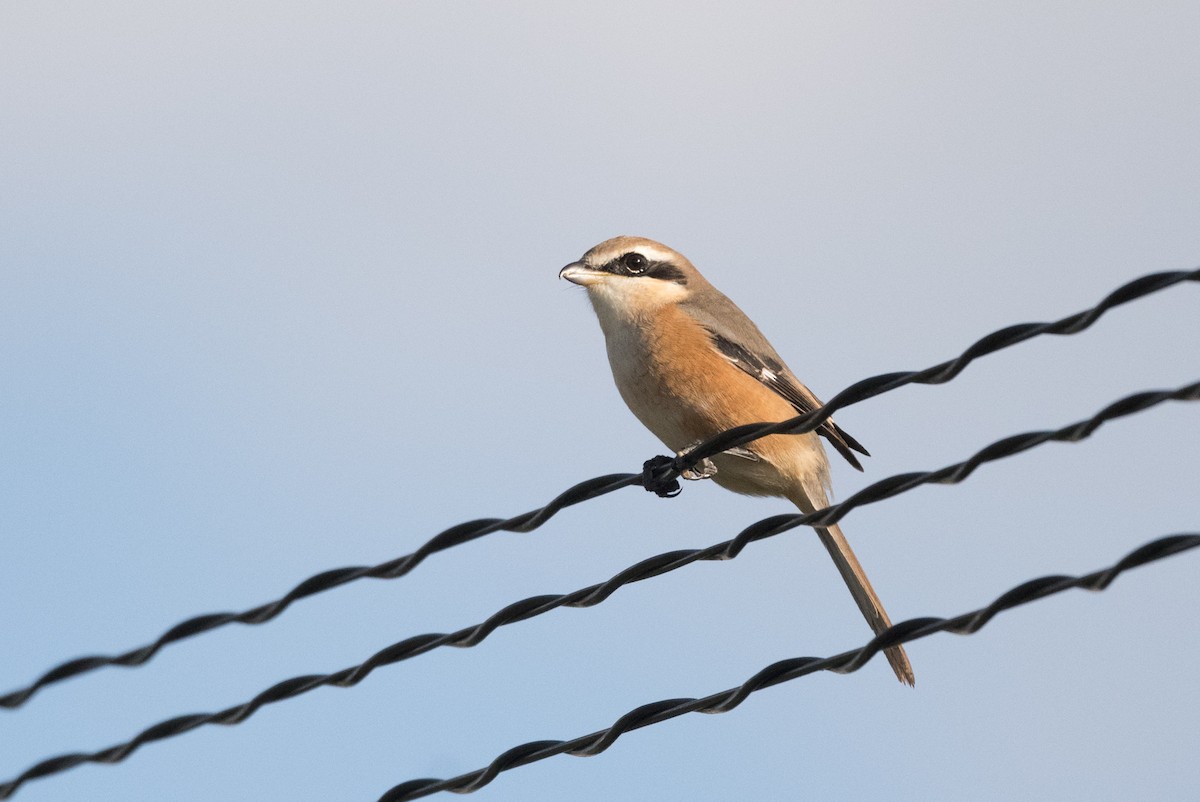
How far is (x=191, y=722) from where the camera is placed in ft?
14.3

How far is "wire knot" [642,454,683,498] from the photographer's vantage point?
507 centimetres

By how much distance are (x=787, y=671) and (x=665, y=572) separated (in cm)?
52

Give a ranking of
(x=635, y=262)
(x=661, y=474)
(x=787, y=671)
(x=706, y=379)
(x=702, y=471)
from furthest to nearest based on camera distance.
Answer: (x=635, y=262) < (x=706, y=379) < (x=702, y=471) < (x=661, y=474) < (x=787, y=671)

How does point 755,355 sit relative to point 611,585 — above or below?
above

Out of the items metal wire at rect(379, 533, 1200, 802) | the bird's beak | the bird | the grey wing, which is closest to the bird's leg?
the bird

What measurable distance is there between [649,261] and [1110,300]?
4.42 metres

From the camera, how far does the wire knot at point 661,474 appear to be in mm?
5066

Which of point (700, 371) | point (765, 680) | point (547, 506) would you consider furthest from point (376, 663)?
point (700, 371)

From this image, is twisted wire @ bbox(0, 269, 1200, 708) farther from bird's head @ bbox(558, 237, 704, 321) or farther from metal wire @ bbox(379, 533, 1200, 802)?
bird's head @ bbox(558, 237, 704, 321)

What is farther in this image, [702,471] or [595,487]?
[702,471]

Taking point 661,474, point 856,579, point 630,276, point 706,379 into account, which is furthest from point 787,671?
point 630,276

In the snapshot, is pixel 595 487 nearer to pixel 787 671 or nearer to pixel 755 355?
pixel 787 671

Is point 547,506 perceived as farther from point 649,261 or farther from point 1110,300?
point 649,261

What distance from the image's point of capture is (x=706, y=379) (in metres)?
6.58
